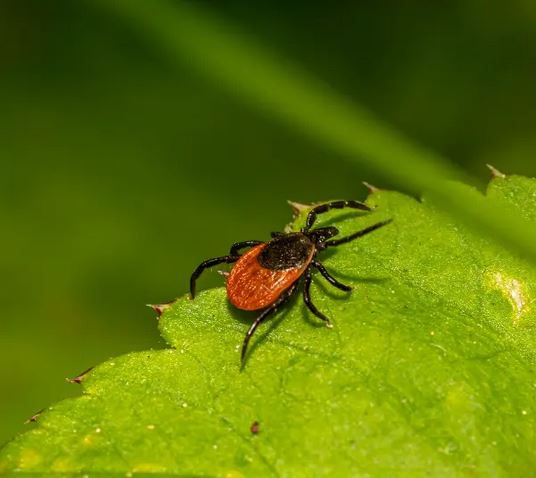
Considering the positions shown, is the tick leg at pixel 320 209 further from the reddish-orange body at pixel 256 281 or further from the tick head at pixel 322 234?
the reddish-orange body at pixel 256 281

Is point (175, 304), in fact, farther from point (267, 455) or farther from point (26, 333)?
point (26, 333)

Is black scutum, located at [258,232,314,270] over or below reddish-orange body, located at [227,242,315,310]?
over

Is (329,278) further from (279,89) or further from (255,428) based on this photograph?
(279,89)

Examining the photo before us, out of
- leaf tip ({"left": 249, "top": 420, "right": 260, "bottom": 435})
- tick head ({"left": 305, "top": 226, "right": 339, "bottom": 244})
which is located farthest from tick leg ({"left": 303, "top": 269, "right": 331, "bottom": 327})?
leaf tip ({"left": 249, "top": 420, "right": 260, "bottom": 435})

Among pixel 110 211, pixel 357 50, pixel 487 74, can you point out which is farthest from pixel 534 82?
pixel 110 211

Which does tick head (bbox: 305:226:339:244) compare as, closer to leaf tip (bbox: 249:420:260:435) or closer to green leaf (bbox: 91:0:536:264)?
green leaf (bbox: 91:0:536:264)

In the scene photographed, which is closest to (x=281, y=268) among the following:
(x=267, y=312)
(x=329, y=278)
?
(x=329, y=278)

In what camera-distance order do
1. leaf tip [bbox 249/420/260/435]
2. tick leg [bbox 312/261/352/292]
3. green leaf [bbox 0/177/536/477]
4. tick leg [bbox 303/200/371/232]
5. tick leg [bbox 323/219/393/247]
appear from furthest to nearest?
tick leg [bbox 303/200/371/232], tick leg [bbox 323/219/393/247], tick leg [bbox 312/261/352/292], leaf tip [bbox 249/420/260/435], green leaf [bbox 0/177/536/477]
